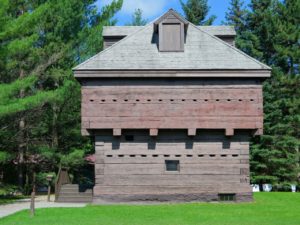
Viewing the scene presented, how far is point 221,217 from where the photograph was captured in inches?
661

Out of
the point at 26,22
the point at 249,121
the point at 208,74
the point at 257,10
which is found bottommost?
the point at 249,121

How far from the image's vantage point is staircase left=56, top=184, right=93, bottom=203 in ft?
74.0

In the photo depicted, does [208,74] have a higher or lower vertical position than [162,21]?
lower

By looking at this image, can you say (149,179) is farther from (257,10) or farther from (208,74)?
(257,10)

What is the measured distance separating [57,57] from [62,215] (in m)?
13.6

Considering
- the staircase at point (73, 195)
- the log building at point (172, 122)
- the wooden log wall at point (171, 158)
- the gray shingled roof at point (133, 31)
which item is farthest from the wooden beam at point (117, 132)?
the gray shingled roof at point (133, 31)

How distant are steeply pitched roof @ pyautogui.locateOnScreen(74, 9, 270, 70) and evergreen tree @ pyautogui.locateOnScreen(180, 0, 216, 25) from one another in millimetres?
18097

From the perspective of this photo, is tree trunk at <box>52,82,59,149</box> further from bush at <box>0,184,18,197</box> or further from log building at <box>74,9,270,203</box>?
log building at <box>74,9,270,203</box>

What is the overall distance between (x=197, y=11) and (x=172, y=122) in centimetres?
2175

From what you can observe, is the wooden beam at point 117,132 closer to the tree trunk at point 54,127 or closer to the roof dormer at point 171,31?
the roof dormer at point 171,31

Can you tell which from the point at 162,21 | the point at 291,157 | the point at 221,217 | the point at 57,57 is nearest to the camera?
the point at 221,217

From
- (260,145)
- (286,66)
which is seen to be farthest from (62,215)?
(286,66)

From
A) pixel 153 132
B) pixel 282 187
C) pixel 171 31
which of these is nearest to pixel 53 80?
pixel 171 31

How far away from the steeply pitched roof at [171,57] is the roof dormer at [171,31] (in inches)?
11.8
